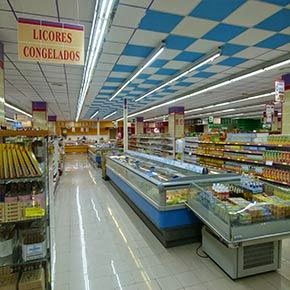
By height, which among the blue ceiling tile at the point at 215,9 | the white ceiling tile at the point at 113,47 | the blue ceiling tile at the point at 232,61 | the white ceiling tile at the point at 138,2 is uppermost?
the blue ceiling tile at the point at 215,9

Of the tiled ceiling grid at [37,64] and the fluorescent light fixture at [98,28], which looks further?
the tiled ceiling grid at [37,64]

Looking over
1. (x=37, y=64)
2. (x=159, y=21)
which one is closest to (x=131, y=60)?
(x=159, y=21)

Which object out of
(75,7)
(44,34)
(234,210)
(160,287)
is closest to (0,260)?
(160,287)

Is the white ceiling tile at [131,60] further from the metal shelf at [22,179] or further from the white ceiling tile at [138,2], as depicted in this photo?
the metal shelf at [22,179]

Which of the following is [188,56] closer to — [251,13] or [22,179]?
[251,13]

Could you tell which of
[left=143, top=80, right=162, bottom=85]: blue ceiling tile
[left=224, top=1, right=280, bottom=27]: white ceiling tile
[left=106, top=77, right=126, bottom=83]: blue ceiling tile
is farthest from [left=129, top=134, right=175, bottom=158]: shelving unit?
[left=224, top=1, right=280, bottom=27]: white ceiling tile

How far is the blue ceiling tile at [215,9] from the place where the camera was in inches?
148

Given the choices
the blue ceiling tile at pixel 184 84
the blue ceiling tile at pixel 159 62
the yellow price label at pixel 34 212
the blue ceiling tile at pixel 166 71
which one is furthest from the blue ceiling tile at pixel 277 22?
the blue ceiling tile at pixel 184 84

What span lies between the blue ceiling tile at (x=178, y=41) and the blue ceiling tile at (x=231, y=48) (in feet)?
2.83

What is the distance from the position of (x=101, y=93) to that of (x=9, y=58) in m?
5.36

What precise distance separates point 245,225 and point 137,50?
4.50m

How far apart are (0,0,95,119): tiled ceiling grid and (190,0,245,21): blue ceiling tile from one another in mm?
1649

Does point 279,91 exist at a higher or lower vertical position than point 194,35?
lower

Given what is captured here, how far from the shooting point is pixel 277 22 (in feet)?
14.4
